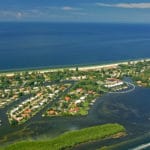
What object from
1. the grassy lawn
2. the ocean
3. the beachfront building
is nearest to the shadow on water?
the ocean

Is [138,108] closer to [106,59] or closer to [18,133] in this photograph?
[18,133]

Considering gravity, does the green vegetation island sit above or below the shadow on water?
above

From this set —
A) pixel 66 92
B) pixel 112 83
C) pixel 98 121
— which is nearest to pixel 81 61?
pixel 112 83

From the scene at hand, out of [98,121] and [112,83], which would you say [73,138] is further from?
[112,83]

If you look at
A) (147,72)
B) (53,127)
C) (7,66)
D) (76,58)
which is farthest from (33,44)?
(53,127)

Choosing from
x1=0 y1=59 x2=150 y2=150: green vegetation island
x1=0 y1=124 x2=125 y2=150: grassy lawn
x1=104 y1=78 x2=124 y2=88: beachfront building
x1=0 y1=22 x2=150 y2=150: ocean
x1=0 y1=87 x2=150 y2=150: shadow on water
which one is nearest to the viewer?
x1=0 y1=124 x2=125 y2=150: grassy lawn

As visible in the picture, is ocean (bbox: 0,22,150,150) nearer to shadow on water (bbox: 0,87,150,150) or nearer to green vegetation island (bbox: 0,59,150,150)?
shadow on water (bbox: 0,87,150,150)
